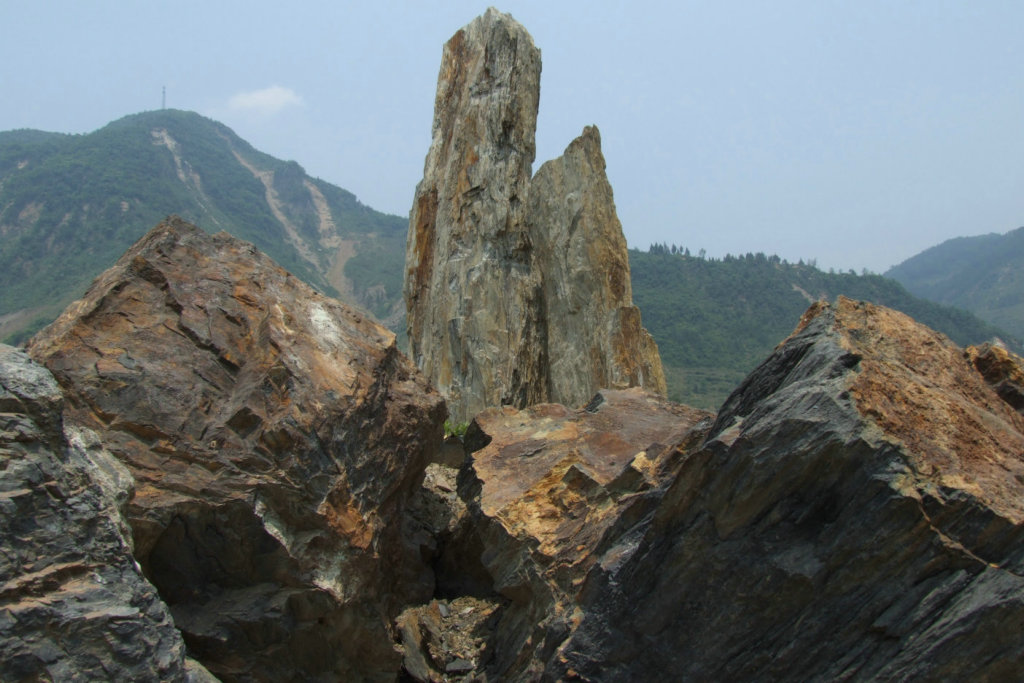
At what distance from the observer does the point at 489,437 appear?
27.5ft

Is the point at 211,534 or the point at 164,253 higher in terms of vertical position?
the point at 164,253

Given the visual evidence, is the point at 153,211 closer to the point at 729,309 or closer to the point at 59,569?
the point at 729,309

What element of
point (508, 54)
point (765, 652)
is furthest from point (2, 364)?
point (508, 54)

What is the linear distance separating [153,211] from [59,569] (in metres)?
81.4

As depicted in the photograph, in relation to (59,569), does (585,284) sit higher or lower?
higher

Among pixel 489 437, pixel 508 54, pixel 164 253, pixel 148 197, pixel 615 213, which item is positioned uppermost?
pixel 148 197

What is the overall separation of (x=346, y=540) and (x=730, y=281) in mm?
75774

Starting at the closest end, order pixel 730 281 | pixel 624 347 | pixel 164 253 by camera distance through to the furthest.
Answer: pixel 164 253
pixel 624 347
pixel 730 281

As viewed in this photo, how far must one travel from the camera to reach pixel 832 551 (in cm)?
406

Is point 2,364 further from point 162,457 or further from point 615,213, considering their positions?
point 615,213

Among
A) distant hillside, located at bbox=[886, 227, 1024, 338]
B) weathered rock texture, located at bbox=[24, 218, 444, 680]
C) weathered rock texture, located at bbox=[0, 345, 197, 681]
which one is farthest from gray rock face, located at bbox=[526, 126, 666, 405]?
distant hillside, located at bbox=[886, 227, 1024, 338]

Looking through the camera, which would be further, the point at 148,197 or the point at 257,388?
the point at 148,197

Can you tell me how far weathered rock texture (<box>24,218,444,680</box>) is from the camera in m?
5.39

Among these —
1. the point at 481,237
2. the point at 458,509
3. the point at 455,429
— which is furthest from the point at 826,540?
the point at 481,237
